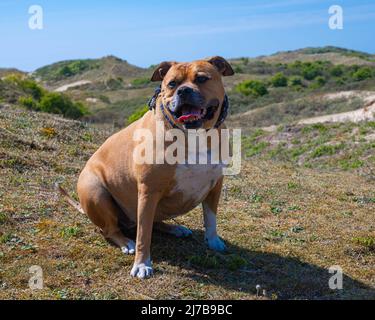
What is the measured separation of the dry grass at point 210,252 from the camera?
466 cm

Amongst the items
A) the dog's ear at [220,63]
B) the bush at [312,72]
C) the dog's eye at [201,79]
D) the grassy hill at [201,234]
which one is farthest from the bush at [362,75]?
the dog's eye at [201,79]

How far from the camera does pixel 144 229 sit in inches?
189

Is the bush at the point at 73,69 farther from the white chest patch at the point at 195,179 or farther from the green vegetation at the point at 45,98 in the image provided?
the white chest patch at the point at 195,179

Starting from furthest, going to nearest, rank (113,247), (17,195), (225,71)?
(17,195) < (113,247) < (225,71)

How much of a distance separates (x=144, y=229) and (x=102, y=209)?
0.65m

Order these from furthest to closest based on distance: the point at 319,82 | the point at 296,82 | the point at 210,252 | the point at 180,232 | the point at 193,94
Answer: the point at 296,82 → the point at 319,82 → the point at 180,232 → the point at 210,252 → the point at 193,94

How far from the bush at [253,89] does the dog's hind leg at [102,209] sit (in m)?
32.2

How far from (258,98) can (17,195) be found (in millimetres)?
29492

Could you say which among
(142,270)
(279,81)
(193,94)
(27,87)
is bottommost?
(142,270)

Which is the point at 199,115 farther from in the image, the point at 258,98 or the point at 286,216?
the point at 258,98

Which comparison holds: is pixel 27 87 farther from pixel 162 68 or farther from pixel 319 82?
pixel 162 68

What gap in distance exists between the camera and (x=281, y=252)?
5637 millimetres

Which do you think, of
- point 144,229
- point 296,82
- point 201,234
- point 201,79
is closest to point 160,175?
point 144,229
